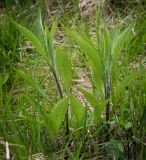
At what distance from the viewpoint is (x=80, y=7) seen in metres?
2.59

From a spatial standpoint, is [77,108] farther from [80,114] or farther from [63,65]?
[63,65]

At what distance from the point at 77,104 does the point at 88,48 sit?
0.56 ft

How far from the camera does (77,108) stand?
1409 mm

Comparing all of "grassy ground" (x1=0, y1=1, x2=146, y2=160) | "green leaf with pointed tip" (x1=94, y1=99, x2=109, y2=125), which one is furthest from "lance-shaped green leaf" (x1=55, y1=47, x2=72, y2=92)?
"green leaf with pointed tip" (x1=94, y1=99, x2=109, y2=125)

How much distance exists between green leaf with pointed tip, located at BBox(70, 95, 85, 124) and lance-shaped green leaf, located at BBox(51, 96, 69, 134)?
0.05m

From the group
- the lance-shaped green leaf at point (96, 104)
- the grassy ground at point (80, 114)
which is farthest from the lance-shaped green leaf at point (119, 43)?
the lance-shaped green leaf at point (96, 104)

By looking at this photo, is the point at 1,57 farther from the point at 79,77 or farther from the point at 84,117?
the point at 84,117

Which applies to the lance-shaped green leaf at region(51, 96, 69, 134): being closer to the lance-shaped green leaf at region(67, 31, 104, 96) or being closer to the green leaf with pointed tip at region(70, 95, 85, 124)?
the green leaf with pointed tip at region(70, 95, 85, 124)

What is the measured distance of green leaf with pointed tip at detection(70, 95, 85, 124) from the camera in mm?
1385

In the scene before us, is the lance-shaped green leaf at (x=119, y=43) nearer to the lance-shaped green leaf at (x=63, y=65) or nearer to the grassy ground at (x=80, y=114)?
the grassy ground at (x=80, y=114)

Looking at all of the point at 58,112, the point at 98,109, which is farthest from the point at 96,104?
the point at 58,112

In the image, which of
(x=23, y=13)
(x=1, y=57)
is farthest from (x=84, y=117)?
(x=23, y=13)

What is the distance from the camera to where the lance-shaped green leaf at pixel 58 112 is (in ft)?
4.33

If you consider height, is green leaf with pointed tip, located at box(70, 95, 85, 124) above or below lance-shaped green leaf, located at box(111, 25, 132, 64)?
below
